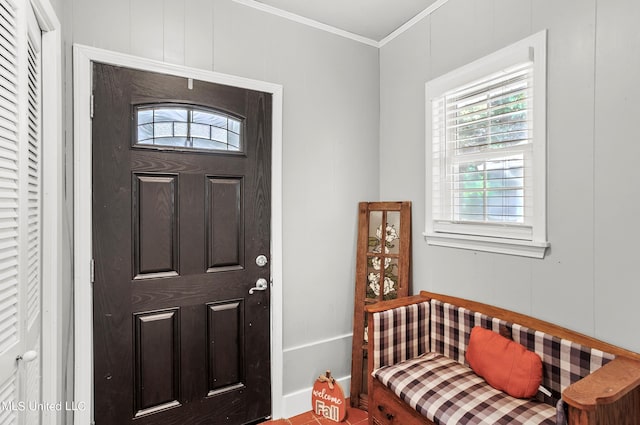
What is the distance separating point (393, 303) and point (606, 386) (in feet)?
3.47

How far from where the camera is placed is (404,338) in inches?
80.1

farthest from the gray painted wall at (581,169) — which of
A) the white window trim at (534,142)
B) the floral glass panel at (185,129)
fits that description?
the floral glass panel at (185,129)

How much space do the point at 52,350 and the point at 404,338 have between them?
176 cm

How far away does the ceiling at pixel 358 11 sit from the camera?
85.2 inches

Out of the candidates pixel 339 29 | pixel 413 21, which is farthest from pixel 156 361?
pixel 413 21

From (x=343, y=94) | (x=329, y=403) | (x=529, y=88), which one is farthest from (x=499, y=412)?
(x=343, y=94)

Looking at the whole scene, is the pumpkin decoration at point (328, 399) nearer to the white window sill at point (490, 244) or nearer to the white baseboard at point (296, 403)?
the white baseboard at point (296, 403)

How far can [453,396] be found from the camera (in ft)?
5.11

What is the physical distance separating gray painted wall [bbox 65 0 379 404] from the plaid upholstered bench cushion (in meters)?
0.65

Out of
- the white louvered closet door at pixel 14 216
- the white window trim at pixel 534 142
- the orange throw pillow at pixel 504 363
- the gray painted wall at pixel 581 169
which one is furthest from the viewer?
the white window trim at pixel 534 142

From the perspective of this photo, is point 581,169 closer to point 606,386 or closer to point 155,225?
point 606,386

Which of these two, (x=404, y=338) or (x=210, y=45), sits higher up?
(x=210, y=45)

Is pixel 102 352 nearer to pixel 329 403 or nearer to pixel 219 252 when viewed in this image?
pixel 219 252

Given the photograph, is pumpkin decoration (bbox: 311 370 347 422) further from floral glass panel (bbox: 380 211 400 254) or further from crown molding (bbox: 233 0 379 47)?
crown molding (bbox: 233 0 379 47)
